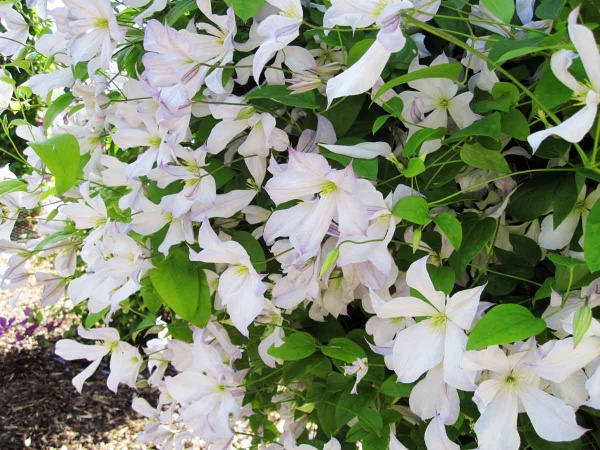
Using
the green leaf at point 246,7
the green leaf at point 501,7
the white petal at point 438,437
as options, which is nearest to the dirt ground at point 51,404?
the white petal at point 438,437

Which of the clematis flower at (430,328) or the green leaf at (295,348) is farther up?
the clematis flower at (430,328)

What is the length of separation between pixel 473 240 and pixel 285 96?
0.21 m

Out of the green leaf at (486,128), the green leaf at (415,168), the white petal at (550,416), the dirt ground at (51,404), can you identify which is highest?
the green leaf at (486,128)

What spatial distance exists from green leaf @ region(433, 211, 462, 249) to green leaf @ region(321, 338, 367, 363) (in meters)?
0.22

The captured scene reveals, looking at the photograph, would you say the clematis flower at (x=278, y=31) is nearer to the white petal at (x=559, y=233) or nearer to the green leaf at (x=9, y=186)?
the white petal at (x=559, y=233)

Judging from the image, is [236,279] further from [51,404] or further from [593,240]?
[51,404]

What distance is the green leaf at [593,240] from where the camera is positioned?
0.45 metres

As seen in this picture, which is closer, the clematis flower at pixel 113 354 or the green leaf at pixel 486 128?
the green leaf at pixel 486 128

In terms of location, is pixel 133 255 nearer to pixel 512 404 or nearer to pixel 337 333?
pixel 337 333

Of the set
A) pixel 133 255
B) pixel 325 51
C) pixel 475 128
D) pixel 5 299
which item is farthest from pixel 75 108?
pixel 5 299

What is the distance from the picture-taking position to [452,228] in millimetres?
511

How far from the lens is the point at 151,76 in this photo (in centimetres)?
57

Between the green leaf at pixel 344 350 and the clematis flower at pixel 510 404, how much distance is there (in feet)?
0.60

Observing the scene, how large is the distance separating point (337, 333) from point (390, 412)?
0.11m
